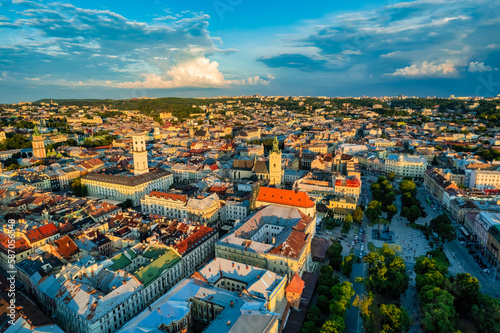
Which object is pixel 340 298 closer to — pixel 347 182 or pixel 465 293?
pixel 465 293

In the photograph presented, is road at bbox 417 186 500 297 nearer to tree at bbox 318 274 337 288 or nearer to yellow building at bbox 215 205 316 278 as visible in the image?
tree at bbox 318 274 337 288

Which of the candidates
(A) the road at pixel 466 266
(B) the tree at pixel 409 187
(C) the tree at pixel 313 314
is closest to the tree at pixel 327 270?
(C) the tree at pixel 313 314

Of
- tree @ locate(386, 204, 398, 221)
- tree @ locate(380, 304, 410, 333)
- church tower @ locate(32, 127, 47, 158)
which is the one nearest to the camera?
tree @ locate(380, 304, 410, 333)

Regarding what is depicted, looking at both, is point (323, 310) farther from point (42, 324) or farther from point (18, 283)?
point (18, 283)

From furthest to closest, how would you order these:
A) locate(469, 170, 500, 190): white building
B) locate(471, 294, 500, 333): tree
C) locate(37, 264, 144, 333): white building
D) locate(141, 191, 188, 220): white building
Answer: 1. locate(469, 170, 500, 190): white building
2. locate(141, 191, 188, 220): white building
3. locate(471, 294, 500, 333): tree
4. locate(37, 264, 144, 333): white building

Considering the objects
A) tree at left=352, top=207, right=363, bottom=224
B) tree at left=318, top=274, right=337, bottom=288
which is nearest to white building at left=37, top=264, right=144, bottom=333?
tree at left=318, top=274, right=337, bottom=288
